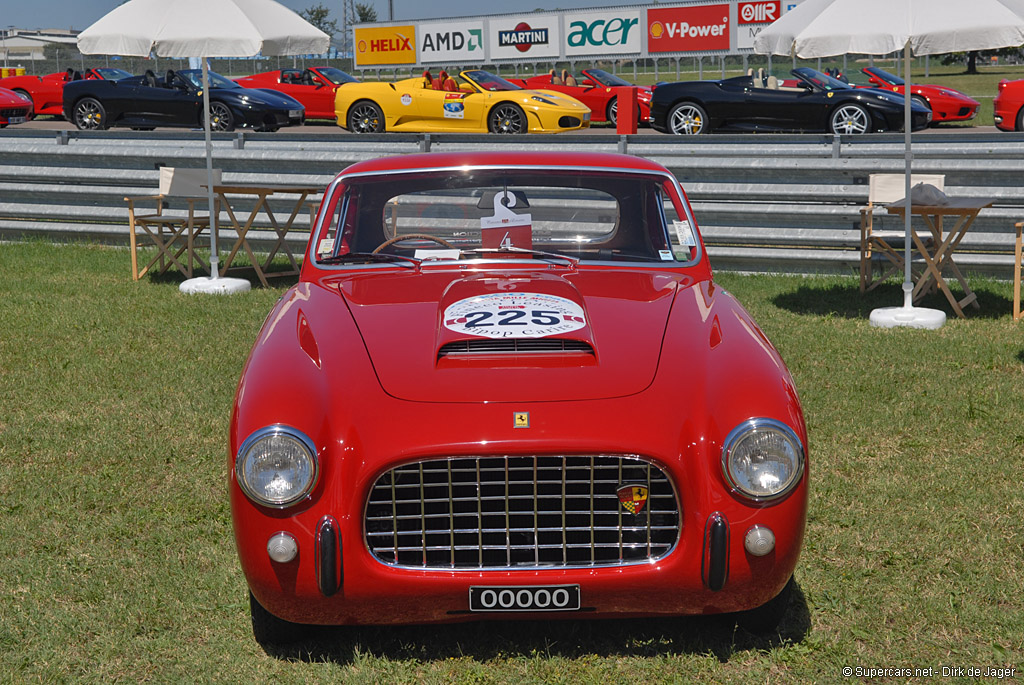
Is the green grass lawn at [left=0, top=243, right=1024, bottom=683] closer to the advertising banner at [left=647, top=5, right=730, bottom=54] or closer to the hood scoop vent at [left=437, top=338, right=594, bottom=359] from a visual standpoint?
the hood scoop vent at [left=437, top=338, right=594, bottom=359]

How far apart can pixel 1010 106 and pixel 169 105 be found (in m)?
14.7

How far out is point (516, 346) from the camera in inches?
133

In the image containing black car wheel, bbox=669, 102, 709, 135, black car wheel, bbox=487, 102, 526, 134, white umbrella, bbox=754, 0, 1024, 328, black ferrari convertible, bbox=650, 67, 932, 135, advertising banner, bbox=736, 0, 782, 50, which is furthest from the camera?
advertising banner, bbox=736, 0, 782, 50

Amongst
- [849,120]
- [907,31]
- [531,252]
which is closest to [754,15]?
[849,120]

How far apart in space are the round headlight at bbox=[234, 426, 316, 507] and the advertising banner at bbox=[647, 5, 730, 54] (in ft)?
111

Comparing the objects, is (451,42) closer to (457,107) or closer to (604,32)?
(604,32)

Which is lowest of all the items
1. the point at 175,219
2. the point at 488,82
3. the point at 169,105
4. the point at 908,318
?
the point at 908,318

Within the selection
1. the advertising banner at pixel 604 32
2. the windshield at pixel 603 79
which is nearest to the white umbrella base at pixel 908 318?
the windshield at pixel 603 79

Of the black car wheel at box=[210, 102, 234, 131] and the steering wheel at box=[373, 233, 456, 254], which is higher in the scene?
the black car wheel at box=[210, 102, 234, 131]

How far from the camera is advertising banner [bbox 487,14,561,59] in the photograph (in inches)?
1479

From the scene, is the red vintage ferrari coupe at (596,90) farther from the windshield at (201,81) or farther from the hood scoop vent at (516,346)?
the hood scoop vent at (516,346)

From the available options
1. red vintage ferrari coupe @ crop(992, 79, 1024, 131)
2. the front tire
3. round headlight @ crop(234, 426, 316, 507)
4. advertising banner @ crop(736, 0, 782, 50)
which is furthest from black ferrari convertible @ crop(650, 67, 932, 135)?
advertising banner @ crop(736, 0, 782, 50)

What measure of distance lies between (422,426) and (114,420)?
3476mm

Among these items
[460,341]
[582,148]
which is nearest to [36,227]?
[582,148]
